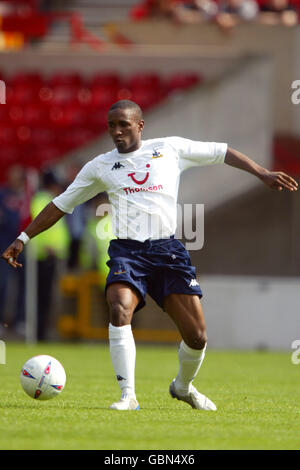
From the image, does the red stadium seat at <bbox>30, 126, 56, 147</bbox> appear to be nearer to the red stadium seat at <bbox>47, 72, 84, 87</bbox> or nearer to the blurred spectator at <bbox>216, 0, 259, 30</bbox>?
the red stadium seat at <bbox>47, 72, 84, 87</bbox>

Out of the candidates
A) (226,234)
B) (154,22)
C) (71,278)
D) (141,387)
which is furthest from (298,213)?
(154,22)

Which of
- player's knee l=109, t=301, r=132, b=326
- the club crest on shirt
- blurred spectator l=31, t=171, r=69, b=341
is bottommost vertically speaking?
blurred spectator l=31, t=171, r=69, b=341

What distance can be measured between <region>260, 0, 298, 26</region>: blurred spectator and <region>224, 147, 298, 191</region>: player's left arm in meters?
14.1

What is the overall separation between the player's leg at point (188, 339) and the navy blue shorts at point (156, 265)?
0.06 m

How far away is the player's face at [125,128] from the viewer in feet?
21.2

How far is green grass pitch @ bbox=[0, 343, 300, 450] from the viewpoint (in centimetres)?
489

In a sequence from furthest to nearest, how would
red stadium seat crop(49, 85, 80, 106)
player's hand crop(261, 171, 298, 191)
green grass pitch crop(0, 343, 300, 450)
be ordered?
red stadium seat crop(49, 85, 80, 106) < player's hand crop(261, 171, 298, 191) < green grass pitch crop(0, 343, 300, 450)

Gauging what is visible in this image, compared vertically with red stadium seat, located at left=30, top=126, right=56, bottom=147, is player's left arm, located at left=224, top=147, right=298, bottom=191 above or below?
above

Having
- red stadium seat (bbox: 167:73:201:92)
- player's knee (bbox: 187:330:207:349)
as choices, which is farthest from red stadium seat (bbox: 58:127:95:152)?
player's knee (bbox: 187:330:207:349)

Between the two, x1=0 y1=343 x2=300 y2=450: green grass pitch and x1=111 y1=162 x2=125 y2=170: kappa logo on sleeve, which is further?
x1=111 y1=162 x2=125 y2=170: kappa logo on sleeve

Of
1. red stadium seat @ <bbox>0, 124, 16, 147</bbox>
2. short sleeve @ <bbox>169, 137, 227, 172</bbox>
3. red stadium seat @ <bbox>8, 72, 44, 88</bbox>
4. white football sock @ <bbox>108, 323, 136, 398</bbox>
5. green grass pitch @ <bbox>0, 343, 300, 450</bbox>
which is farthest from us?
red stadium seat @ <bbox>8, 72, 44, 88</bbox>

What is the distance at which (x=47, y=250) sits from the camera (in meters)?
15.2

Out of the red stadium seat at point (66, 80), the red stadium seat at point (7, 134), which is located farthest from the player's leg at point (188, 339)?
the red stadium seat at point (66, 80)

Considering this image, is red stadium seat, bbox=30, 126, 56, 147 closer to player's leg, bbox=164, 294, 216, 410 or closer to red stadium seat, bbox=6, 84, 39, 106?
red stadium seat, bbox=6, 84, 39, 106
